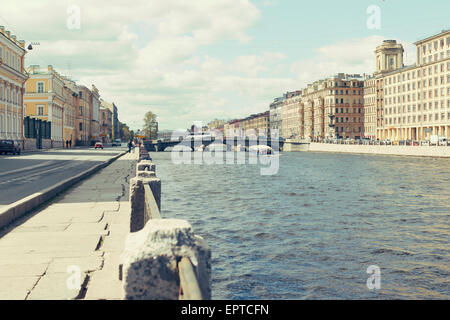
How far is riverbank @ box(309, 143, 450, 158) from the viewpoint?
218 feet

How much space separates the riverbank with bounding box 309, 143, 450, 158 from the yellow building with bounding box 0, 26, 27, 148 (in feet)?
174

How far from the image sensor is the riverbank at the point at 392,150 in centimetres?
→ 6644

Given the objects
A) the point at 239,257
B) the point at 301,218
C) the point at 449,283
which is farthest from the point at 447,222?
the point at 239,257

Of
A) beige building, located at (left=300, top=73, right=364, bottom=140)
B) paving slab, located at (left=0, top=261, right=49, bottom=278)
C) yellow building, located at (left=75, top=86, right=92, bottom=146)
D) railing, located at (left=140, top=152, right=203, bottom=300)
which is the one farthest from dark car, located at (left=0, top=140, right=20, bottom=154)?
beige building, located at (left=300, top=73, right=364, bottom=140)

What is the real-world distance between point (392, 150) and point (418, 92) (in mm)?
39075

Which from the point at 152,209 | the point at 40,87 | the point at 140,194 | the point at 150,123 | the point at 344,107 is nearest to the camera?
the point at 152,209

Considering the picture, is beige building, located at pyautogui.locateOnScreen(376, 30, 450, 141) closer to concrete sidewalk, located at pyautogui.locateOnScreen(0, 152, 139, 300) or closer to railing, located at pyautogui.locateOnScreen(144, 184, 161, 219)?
concrete sidewalk, located at pyautogui.locateOnScreen(0, 152, 139, 300)

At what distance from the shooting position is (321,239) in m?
16.3

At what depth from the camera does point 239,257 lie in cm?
1372

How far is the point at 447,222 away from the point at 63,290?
Result: 57.6 feet

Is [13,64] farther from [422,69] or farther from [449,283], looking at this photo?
[422,69]

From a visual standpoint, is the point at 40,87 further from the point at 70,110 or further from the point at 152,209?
the point at 152,209

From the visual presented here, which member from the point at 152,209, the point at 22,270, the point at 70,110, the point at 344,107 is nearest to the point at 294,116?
the point at 344,107

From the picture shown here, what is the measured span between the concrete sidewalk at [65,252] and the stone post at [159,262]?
2.20 m
